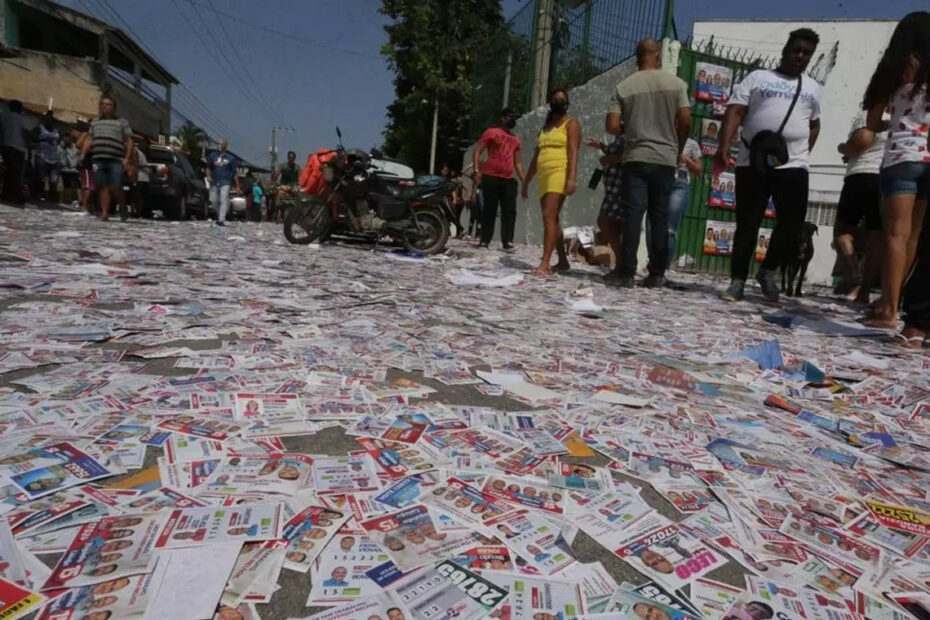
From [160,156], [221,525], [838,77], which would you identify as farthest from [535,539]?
[160,156]

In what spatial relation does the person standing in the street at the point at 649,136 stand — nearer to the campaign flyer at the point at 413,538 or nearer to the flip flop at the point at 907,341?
the flip flop at the point at 907,341

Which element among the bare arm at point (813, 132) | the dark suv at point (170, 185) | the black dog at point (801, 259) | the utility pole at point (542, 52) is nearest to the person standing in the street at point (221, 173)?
the dark suv at point (170, 185)

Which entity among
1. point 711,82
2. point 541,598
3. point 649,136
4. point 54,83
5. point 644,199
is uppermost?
point 54,83

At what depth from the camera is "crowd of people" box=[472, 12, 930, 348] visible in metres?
3.10

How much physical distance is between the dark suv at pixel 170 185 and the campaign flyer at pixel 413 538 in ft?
36.9

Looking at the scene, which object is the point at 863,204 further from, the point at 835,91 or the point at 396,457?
the point at 835,91

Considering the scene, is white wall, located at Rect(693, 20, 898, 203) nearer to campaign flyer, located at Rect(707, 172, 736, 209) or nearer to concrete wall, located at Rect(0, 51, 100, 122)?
campaign flyer, located at Rect(707, 172, 736, 209)

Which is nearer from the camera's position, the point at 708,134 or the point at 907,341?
the point at 907,341

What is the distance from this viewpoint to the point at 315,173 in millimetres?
7238

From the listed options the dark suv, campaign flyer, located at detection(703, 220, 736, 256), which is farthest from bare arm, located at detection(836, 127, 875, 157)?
the dark suv

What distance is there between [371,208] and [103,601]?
627cm

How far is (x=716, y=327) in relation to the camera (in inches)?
133

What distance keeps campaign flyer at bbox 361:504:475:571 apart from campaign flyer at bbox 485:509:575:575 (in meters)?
0.07

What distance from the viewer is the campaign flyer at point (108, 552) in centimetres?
91
